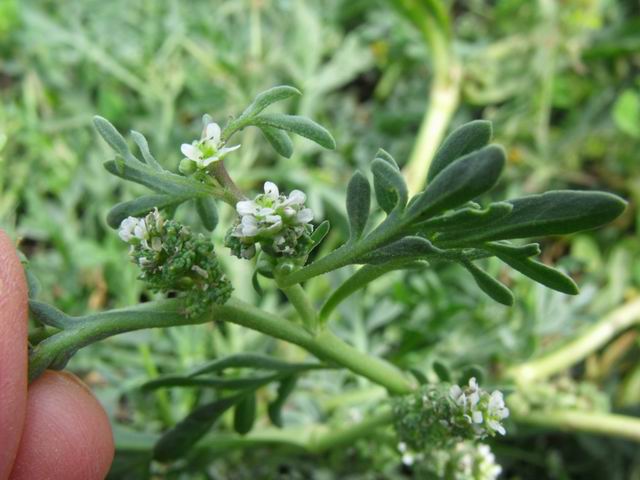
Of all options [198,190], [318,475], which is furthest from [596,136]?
[198,190]

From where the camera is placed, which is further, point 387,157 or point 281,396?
point 281,396

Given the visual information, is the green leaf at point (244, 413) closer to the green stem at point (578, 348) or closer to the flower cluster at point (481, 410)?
the flower cluster at point (481, 410)

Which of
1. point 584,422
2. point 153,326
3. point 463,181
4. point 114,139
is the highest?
point 114,139

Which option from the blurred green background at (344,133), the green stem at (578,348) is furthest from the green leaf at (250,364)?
the green stem at (578,348)

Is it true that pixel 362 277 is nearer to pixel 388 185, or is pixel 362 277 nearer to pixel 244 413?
pixel 388 185

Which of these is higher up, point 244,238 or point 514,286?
point 244,238

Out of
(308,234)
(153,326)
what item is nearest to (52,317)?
(153,326)

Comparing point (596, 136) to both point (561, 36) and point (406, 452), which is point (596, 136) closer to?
point (561, 36)
